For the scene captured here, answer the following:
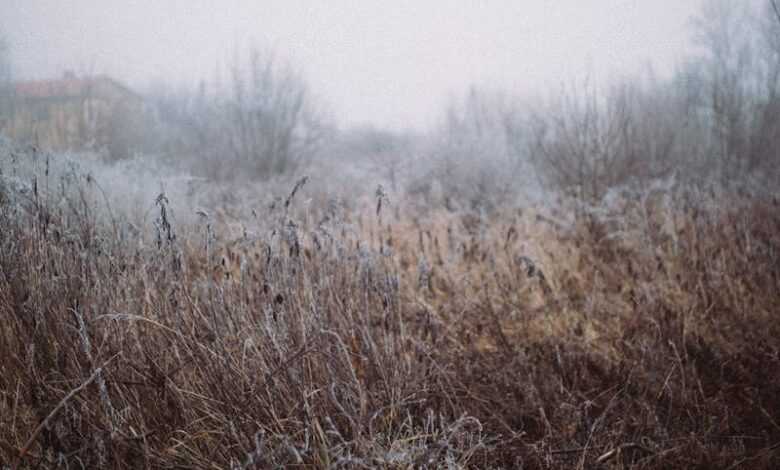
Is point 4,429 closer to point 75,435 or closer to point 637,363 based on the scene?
point 75,435

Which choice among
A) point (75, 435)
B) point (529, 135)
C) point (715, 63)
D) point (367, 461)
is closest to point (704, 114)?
point (715, 63)

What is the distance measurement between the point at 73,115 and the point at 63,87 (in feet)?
5.16

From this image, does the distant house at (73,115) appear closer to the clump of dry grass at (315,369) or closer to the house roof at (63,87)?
the house roof at (63,87)

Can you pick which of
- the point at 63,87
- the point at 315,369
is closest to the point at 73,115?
the point at 63,87

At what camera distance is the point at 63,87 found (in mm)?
5809

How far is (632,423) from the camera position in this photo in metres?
1.90

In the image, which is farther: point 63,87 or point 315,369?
point 63,87

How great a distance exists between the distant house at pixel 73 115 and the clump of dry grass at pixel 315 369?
1.93m

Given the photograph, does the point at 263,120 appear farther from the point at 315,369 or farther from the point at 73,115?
the point at 315,369

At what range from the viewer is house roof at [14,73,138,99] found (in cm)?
413

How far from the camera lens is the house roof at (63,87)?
4133 millimetres

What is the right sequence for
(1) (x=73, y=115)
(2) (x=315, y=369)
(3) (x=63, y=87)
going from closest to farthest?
1. (2) (x=315, y=369)
2. (3) (x=63, y=87)
3. (1) (x=73, y=115)

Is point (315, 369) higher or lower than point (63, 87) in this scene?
lower

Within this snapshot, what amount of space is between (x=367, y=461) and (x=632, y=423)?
4.35 ft
